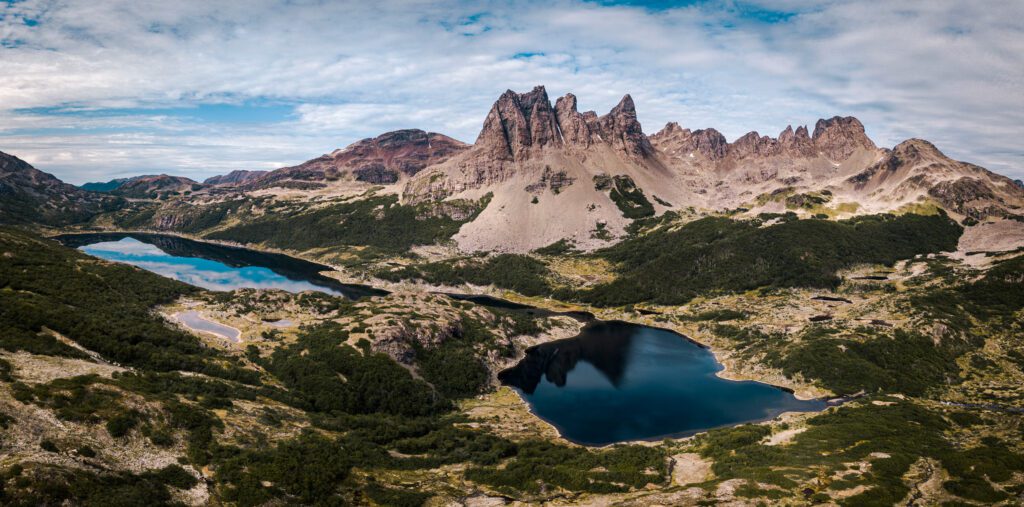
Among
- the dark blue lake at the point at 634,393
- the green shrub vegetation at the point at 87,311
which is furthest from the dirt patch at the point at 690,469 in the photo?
the green shrub vegetation at the point at 87,311

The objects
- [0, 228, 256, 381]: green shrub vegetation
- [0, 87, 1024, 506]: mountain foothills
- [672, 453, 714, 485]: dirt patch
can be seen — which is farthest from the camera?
[0, 228, 256, 381]: green shrub vegetation

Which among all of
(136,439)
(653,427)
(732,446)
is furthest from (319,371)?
(732,446)

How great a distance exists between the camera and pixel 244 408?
295 feet

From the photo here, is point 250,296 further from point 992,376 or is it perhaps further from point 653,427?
point 992,376

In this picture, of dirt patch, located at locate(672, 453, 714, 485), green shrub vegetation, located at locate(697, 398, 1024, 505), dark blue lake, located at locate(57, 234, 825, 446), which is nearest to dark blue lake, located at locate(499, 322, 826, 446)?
dark blue lake, located at locate(57, 234, 825, 446)

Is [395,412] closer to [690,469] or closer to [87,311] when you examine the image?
[690,469]

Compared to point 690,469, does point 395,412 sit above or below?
below

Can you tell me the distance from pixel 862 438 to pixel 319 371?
112m

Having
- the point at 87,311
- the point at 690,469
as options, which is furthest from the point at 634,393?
the point at 87,311

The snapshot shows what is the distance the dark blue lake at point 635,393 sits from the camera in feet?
416

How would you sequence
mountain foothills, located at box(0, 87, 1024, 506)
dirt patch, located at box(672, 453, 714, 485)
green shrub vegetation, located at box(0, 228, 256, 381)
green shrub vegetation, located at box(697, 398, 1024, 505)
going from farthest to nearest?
green shrub vegetation, located at box(0, 228, 256, 381) → dirt patch, located at box(672, 453, 714, 485) → green shrub vegetation, located at box(697, 398, 1024, 505) → mountain foothills, located at box(0, 87, 1024, 506)

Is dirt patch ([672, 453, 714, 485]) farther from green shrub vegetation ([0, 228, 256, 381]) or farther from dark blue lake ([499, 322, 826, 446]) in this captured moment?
green shrub vegetation ([0, 228, 256, 381])

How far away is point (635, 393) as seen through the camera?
489 ft

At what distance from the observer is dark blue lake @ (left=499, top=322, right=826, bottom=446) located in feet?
416
